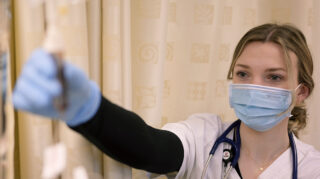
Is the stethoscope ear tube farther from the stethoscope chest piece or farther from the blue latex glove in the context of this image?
the blue latex glove

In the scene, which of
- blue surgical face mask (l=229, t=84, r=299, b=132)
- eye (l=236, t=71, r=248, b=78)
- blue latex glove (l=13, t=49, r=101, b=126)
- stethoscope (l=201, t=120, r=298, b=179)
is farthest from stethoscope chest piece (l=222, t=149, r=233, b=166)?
blue latex glove (l=13, t=49, r=101, b=126)

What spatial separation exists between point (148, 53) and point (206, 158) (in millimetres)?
454

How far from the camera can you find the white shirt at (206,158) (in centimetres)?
111

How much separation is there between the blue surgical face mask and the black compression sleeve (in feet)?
0.83

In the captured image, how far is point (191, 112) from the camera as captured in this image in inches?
53.0

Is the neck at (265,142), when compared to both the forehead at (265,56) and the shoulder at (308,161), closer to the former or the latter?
the shoulder at (308,161)

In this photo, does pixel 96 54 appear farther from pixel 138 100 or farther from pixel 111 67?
pixel 138 100

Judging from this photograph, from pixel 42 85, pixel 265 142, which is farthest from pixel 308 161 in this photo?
pixel 42 85

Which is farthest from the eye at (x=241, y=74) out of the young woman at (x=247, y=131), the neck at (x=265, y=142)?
the neck at (x=265, y=142)

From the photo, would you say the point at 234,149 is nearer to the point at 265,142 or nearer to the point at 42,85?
the point at 265,142

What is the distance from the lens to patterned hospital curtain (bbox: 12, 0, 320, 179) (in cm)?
85

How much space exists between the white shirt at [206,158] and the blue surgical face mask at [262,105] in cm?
17

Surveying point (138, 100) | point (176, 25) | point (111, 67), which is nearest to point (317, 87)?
point (176, 25)

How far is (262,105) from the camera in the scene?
3.38 ft
